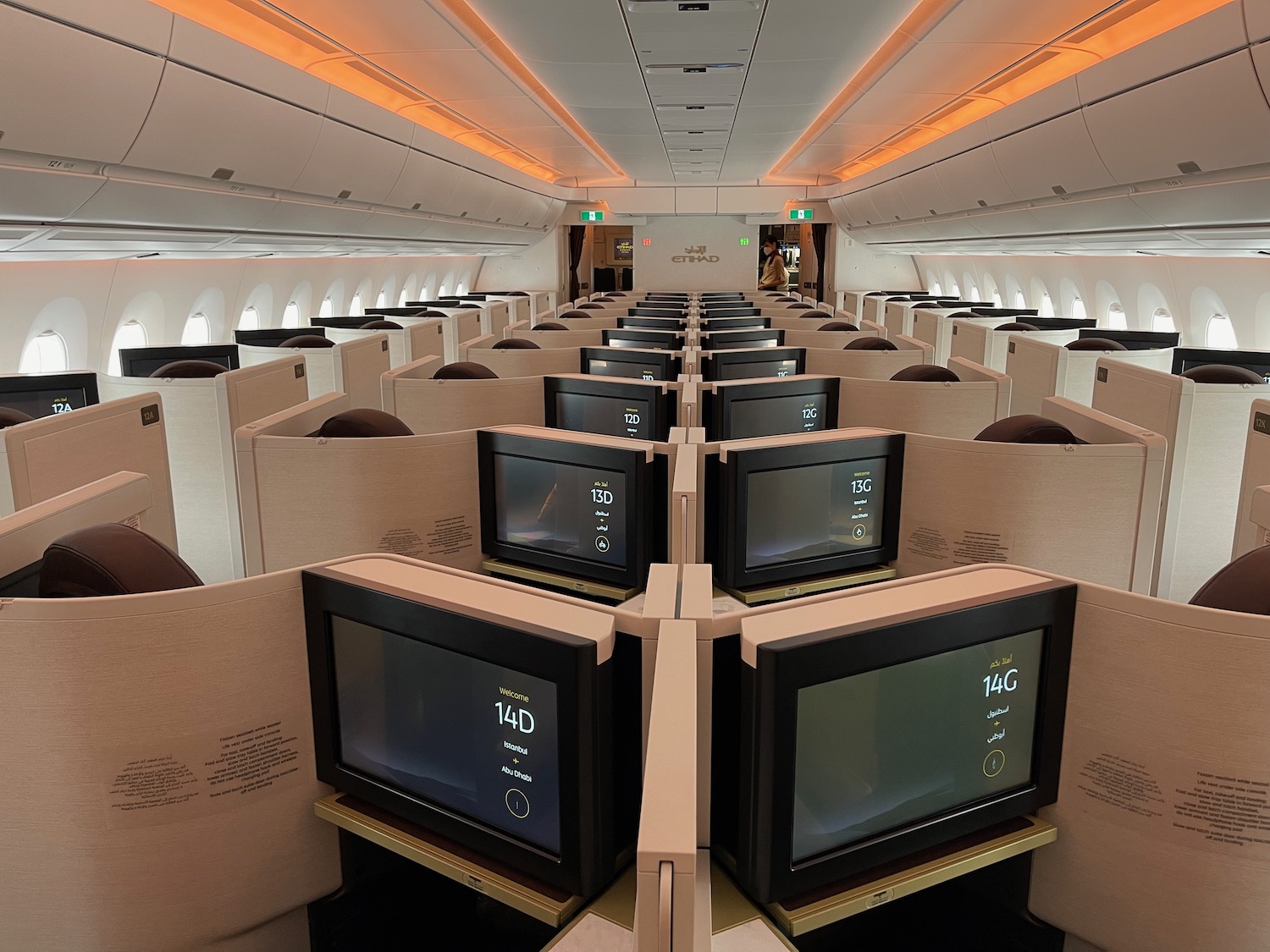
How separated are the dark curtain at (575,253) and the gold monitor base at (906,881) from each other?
25238 mm

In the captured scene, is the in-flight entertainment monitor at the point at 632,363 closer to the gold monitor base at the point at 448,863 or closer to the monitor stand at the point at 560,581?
the monitor stand at the point at 560,581

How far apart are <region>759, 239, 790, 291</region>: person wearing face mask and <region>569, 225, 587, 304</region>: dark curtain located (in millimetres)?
5562

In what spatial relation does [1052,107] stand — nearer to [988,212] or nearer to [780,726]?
[988,212]

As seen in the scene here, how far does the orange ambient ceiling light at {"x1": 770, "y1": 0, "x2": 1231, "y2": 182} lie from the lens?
17.5 ft

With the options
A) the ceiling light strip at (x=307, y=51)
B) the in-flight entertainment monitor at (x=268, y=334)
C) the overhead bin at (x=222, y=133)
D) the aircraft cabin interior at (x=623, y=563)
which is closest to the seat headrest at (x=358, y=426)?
the aircraft cabin interior at (x=623, y=563)

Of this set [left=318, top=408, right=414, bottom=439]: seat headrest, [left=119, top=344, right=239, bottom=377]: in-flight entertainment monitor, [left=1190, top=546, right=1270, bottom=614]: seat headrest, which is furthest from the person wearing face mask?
[left=1190, top=546, right=1270, bottom=614]: seat headrest

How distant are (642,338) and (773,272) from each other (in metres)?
19.9

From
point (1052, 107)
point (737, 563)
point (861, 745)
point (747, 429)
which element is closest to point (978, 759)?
point (861, 745)

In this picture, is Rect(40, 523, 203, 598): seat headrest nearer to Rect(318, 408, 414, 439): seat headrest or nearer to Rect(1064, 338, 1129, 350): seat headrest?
Rect(318, 408, 414, 439): seat headrest

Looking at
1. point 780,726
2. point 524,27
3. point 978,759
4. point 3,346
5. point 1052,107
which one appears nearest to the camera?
point 780,726

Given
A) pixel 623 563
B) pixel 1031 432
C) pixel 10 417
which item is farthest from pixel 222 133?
pixel 1031 432

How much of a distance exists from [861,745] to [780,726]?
196 millimetres

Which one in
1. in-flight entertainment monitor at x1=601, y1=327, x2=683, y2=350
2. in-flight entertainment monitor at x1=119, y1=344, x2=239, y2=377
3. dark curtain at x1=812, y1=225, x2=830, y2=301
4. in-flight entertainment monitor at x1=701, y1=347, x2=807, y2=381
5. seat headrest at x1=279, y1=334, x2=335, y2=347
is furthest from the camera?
dark curtain at x1=812, y1=225, x2=830, y2=301

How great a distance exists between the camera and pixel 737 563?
10.1 feet
